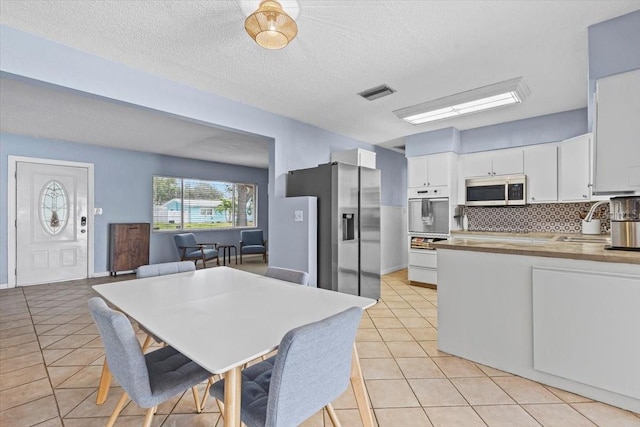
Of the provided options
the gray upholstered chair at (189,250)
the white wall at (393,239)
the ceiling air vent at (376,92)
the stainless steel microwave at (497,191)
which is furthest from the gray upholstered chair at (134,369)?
the gray upholstered chair at (189,250)

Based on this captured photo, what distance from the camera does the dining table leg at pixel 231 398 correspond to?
1020 mm

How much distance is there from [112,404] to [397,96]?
3.60 m

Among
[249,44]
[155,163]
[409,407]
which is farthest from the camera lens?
[155,163]

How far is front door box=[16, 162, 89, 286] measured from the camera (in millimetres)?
4902

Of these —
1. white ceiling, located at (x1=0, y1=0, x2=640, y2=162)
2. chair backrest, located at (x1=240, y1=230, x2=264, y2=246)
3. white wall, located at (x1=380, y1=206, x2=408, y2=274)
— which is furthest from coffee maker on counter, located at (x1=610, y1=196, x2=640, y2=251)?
chair backrest, located at (x1=240, y1=230, x2=264, y2=246)

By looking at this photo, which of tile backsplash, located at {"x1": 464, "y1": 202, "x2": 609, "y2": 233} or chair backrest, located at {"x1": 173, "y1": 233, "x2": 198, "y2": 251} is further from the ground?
tile backsplash, located at {"x1": 464, "y1": 202, "x2": 609, "y2": 233}

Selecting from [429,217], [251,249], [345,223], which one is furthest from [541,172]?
[251,249]

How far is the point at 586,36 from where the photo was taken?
7.32ft

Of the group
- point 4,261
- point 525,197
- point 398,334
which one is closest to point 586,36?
point 525,197

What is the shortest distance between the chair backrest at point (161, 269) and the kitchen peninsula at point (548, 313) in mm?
2069

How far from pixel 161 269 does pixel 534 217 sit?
4713 mm

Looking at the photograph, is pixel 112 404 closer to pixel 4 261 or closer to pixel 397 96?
pixel 397 96

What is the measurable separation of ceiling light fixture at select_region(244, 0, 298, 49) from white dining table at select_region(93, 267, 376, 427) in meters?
1.54

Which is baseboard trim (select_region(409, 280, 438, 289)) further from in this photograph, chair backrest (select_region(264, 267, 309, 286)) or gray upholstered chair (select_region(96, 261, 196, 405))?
gray upholstered chair (select_region(96, 261, 196, 405))
